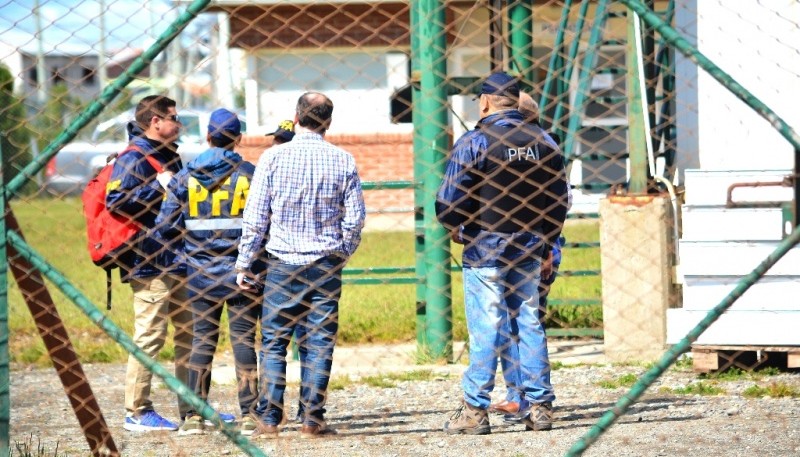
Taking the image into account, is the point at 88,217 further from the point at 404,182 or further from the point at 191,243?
the point at 404,182

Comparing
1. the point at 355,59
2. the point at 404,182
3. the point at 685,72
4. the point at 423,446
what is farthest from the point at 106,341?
the point at 355,59

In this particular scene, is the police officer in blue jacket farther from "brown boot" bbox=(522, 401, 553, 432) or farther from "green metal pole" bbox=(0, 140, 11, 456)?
"green metal pole" bbox=(0, 140, 11, 456)

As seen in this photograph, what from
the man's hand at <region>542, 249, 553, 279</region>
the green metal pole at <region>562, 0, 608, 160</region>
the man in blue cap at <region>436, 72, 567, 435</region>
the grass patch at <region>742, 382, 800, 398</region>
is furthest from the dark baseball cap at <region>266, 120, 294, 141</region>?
the grass patch at <region>742, 382, 800, 398</region>

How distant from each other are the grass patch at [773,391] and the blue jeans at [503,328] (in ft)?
4.96

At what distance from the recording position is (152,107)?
6344 mm

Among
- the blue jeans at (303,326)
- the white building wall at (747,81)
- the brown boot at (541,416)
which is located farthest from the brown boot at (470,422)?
the white building wall at (747,81)

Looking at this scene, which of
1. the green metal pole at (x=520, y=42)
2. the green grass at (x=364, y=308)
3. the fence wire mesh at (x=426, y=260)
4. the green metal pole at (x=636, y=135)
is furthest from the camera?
the green grass at (x=364, y=308)

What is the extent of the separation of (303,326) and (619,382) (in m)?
2.50

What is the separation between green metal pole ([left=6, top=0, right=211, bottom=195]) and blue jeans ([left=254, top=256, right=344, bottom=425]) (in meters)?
1.98

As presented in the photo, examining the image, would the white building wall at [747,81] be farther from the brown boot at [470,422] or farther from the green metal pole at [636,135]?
the brown boot at [470,422]

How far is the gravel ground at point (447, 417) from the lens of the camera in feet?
20.0

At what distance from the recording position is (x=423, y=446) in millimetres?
6227

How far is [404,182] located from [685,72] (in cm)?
273

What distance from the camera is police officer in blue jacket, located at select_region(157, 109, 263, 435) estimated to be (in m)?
6.38
